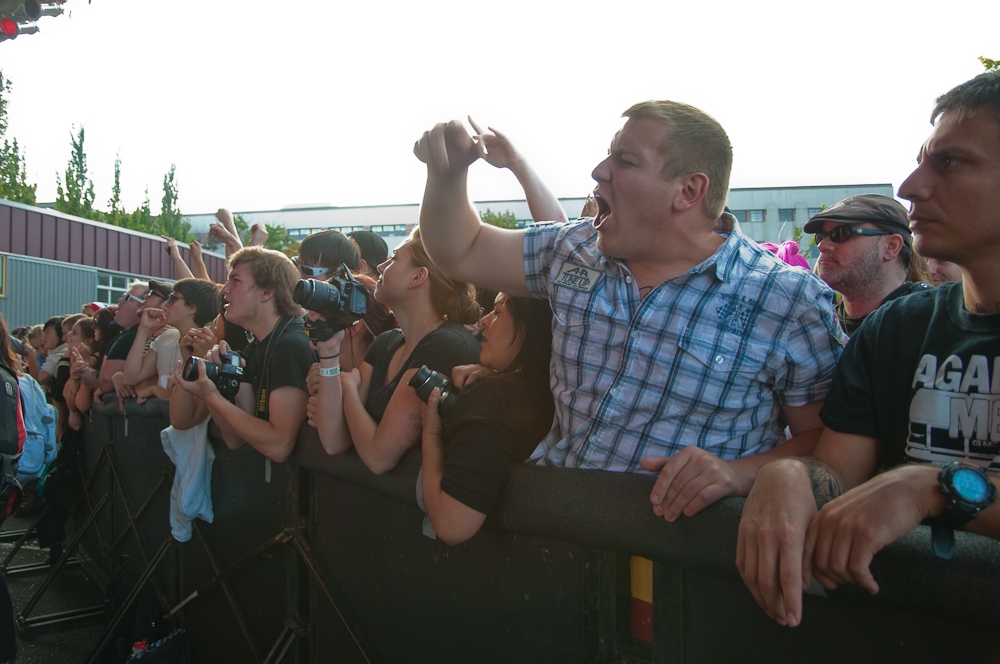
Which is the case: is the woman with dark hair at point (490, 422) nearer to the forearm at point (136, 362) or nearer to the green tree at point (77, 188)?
the forearm at point (136, 362)

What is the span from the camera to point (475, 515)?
5.99ft

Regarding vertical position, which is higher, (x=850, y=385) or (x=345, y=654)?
(x=850, y=385)

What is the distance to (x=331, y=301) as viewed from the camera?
8.48ft

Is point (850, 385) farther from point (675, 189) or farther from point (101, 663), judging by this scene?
point (101, 663)

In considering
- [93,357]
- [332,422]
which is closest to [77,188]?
[93,357]

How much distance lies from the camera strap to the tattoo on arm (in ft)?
8.10

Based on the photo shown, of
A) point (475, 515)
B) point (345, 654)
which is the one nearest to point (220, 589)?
point (345, 654)

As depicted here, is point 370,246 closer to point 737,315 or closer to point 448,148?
point 448,148

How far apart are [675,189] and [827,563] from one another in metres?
1.09

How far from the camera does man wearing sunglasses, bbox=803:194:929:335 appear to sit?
3.18 metres

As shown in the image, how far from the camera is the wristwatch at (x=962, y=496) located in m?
1.11

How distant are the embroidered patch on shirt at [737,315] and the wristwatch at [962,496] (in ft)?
2.34

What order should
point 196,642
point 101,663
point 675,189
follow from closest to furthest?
point 675,189
point 196,642
point 101,663

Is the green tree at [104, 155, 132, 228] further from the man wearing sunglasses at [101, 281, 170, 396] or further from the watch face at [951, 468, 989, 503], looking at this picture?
the watch face at [951, 468, 989, 503]
